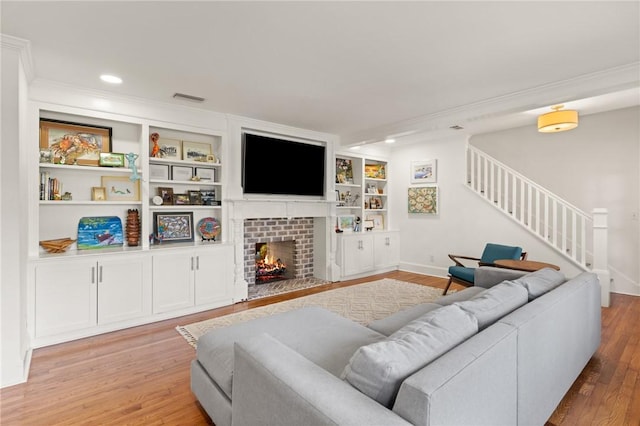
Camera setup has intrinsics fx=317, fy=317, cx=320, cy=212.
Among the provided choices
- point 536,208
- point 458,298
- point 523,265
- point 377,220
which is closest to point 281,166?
point 377,220

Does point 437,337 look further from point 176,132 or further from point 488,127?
point 488,127

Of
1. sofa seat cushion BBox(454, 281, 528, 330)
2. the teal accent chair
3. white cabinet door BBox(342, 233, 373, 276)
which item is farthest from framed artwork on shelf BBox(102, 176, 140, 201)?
the teal accent chair

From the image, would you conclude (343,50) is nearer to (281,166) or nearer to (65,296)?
(281,166)

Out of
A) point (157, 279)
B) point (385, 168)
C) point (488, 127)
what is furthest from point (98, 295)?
point (488, 127)

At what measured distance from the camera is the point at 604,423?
6.06 ft

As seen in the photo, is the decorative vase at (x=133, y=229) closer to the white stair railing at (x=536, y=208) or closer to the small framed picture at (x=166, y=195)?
the small framed picture at (x=166, y=195)

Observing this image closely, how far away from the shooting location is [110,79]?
2955 mm

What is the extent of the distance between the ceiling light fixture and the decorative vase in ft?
16.5

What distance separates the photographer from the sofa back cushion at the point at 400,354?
110cm

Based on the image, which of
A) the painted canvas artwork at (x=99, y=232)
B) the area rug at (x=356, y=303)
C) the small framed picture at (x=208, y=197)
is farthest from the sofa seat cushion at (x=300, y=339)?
the small framed picture at (x=208, y=197)

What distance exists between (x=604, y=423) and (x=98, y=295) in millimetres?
4023

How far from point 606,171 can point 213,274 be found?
551 centimetres

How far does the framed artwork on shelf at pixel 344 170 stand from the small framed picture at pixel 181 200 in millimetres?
2589

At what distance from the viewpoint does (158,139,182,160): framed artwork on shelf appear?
3863 mm
